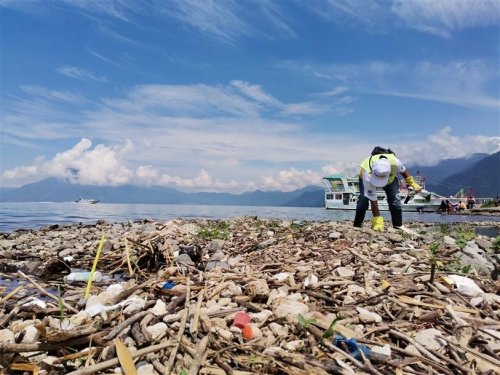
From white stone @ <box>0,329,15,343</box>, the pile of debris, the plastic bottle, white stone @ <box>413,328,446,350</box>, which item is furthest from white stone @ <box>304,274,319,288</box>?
the plastic bottle

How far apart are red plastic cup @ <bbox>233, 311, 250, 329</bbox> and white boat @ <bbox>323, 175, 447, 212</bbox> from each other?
5127 centimetres

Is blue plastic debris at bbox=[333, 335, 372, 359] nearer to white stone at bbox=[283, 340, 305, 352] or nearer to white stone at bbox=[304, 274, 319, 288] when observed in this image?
white stone at bbox=[283, 340, 305, 352]

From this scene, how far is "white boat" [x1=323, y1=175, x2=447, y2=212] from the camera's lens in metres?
53.8

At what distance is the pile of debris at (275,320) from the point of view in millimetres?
3014

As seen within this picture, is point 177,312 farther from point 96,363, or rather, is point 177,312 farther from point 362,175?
point 362,175

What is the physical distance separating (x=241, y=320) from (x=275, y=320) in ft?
1.07

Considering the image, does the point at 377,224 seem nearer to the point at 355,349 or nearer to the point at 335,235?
the point at 335,235

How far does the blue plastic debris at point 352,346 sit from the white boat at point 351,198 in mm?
51481

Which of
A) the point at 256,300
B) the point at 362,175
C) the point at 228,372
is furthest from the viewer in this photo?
the point at 362,175

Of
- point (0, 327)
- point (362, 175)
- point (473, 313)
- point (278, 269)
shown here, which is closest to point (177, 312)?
point (0, 327)

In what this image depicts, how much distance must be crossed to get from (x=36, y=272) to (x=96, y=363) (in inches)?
200

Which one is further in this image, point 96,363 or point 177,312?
point 177,312

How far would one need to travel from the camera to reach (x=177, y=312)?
4.02 m

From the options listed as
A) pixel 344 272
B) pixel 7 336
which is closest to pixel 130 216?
pixel 344 272
